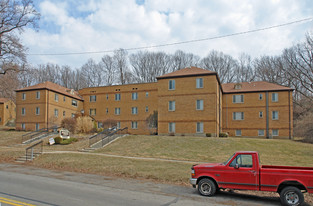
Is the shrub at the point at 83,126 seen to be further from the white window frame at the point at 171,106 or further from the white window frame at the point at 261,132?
the white window frame at the point at 261,132

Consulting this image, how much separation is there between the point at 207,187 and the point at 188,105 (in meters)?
24.2

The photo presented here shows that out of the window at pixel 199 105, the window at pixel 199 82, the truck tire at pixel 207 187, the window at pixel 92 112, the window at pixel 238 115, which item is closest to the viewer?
the truck tire at pixel 207 187

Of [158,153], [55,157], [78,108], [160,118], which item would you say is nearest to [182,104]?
[160,118]

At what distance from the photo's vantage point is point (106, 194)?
9.83 metres

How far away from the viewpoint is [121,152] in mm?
24391

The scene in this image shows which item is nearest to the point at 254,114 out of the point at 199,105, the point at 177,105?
the point at 199,105

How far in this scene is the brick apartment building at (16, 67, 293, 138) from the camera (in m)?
33.7

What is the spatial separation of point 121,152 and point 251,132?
82.0 ft

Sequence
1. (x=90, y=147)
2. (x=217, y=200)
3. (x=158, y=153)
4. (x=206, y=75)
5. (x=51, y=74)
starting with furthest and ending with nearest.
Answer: (x=51, y=74) → (x=206, y=75) → (x=90, y=147) → (x=158, y=153) → (x=217, y=200)

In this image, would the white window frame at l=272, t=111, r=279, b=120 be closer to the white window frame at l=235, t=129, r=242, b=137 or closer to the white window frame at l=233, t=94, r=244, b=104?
the white window frame at l=233, t=94, r=244, b=104

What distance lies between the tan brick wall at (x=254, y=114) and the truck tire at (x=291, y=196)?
114 feet

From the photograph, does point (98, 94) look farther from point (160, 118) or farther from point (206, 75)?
point (206, 75)

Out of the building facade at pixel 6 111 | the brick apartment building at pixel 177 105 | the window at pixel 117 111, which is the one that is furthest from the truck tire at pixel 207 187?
the building facade at pixel 6 111

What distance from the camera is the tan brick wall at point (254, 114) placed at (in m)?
40.8
